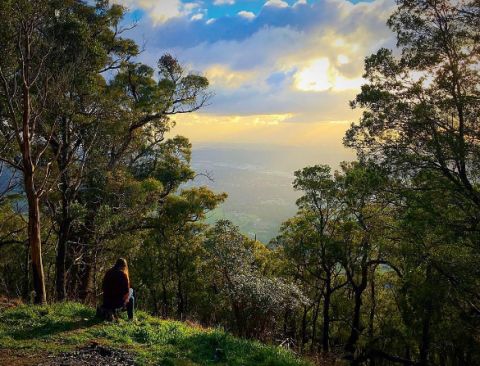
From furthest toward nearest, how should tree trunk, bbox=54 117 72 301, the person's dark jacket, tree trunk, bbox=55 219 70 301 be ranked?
tree trunk, bbox=55 219 70 301
tree trunk, bbox=54 117 72 301
the person's dark jacket

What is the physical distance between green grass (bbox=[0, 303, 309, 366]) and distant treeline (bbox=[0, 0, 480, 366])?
319 cm

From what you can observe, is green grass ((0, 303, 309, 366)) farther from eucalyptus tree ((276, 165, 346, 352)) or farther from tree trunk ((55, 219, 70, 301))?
eucalyptus tree ((276, 165, 346, 352))

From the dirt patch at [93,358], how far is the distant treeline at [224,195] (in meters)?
5.99

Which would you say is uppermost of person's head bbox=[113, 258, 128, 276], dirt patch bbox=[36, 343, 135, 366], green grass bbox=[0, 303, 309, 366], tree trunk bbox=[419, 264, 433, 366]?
person's head bbox=[113, 258, 128, 276]

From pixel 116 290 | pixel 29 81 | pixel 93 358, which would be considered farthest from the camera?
pixel 29 81

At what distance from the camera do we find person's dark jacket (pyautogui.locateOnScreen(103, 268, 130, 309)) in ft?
35.5

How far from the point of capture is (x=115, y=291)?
10.8m

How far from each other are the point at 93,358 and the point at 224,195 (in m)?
20.9

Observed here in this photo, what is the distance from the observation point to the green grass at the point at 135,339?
28.7 feet

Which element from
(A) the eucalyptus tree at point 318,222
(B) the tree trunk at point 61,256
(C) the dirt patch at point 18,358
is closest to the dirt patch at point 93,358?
(C) the dirt patch at point 18,358

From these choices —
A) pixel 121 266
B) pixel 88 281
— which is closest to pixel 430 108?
pixel 121 266

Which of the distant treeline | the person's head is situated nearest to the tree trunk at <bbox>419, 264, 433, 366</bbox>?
the distant treeline

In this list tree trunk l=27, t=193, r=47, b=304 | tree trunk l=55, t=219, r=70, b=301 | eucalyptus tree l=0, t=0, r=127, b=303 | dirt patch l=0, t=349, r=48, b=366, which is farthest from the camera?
tree trunk l=55, t=219, r=70, b=301

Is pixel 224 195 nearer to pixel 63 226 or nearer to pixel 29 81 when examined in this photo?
pixel 63 226
